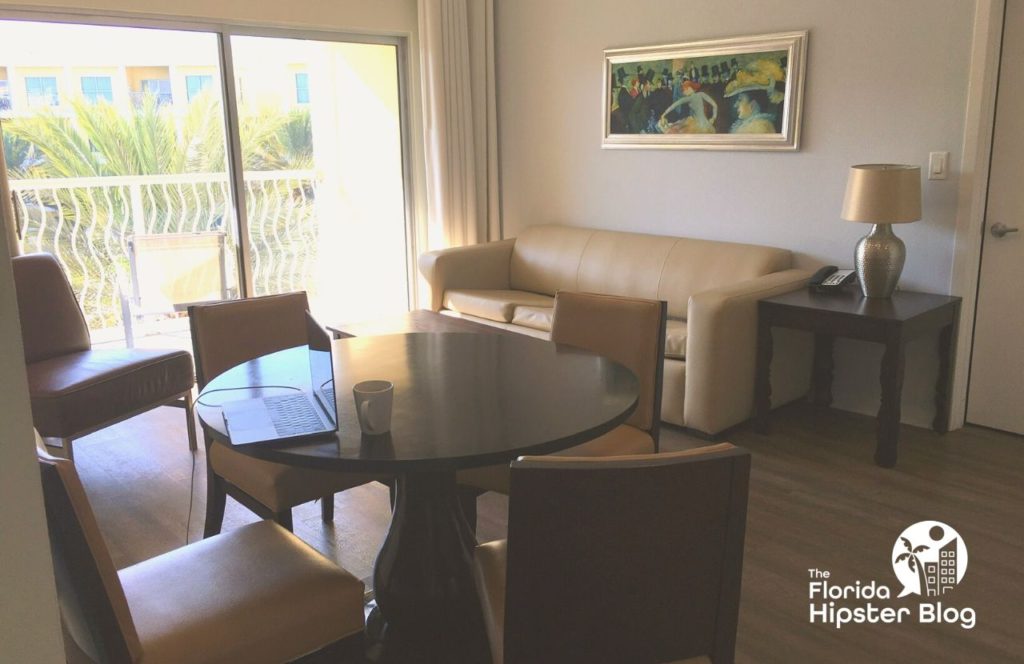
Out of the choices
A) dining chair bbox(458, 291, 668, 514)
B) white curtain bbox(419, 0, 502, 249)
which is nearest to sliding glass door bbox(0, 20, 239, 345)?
white curtain bbox(419, 0, 502, 249)

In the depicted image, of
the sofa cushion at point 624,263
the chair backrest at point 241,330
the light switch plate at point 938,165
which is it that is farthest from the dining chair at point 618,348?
the light switch plate at point 938,165

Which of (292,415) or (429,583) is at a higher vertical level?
(292,415)

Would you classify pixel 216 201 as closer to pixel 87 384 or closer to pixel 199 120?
pixel 199 120

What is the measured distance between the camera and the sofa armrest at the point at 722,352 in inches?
140

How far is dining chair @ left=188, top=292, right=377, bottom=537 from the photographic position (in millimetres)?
2359

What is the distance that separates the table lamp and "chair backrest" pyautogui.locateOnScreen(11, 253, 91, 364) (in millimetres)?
3489

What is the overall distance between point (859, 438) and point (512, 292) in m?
2.20

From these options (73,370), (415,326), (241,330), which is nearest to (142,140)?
(73,370)

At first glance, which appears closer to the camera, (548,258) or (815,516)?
(815,516)

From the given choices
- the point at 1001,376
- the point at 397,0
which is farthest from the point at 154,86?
the point at 1001,376

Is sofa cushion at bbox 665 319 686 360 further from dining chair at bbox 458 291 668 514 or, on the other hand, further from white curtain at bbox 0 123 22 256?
white curtain at bbox 0 123 22 256

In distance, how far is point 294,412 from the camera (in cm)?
199

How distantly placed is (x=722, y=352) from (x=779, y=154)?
1222mm

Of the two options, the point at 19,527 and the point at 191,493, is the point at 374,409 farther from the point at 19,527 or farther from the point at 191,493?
the point at 191,493
